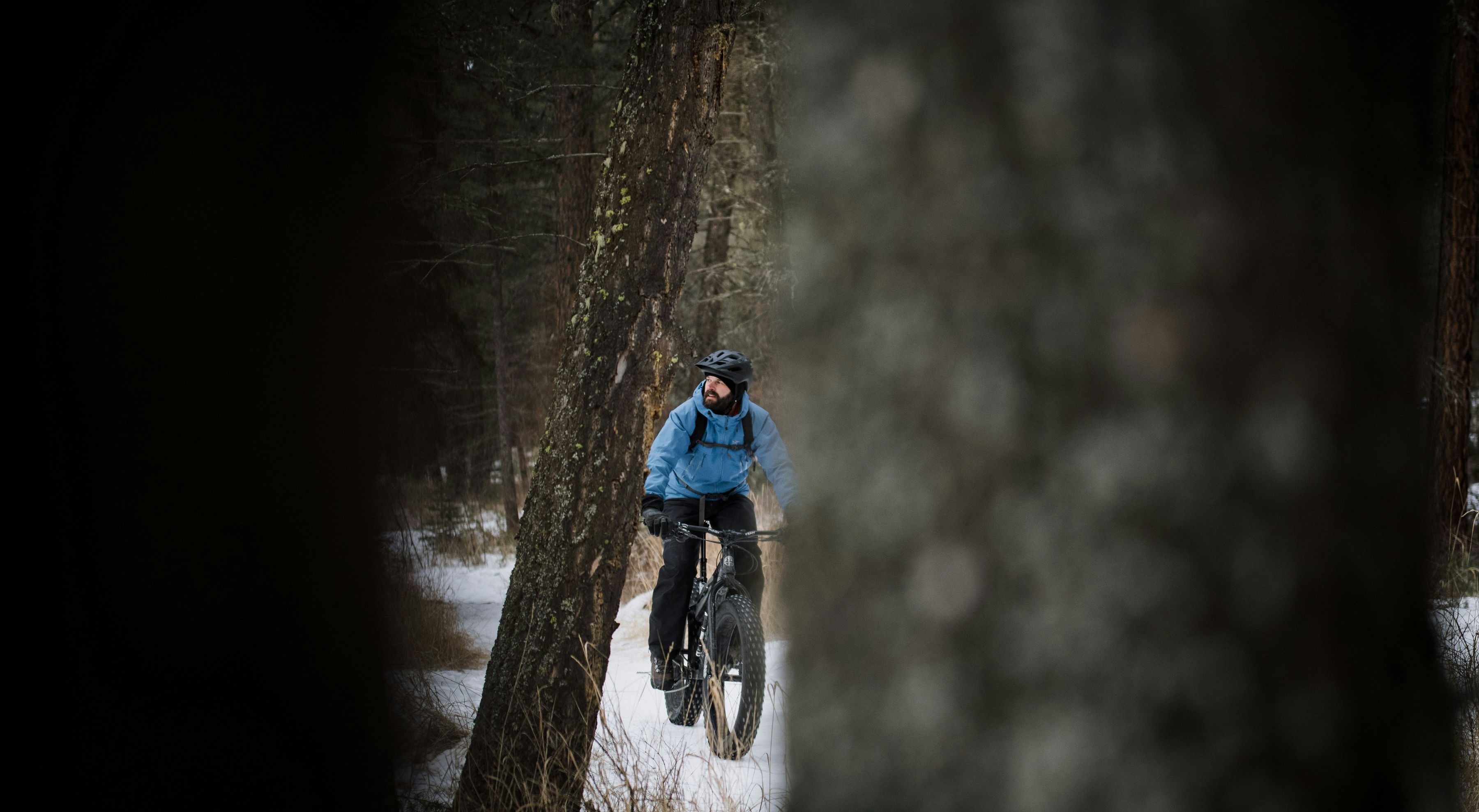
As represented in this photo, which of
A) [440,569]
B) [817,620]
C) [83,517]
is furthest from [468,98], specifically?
[817,620]

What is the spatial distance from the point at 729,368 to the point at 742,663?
1.61m

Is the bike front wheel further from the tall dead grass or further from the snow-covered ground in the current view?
the tall dead grass

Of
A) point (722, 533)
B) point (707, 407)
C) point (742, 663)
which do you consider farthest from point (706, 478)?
point (742, 663)

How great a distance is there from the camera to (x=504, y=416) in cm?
1464

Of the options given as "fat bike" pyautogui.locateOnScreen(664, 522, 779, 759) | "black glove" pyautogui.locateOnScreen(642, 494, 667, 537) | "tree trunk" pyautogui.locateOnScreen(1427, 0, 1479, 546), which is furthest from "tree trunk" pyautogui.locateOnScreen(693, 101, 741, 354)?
"tree trunk" pyautogui.locateOnScreen(1427, 0, 1479, 546)

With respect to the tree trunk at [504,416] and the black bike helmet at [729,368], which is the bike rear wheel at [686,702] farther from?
the tree trunk at [504,416]

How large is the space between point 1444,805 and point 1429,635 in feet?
0.40

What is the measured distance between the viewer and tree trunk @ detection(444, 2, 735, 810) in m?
3.88

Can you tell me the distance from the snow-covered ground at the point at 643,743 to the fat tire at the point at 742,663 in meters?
0.10

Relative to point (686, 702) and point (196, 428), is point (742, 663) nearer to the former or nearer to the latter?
point (686, 702)

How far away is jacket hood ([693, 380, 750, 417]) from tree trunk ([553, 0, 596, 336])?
4912 mm

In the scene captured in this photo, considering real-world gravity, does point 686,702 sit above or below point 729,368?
below

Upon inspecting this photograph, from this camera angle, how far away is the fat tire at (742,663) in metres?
4.42

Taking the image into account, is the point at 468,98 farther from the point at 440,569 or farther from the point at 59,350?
the point at 59,350
